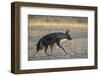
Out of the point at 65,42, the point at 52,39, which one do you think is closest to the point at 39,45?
the point at 52,39

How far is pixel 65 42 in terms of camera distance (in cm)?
206

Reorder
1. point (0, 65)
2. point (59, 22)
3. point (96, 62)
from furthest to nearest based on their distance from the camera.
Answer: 1. point (96, 62)
2. point (59, 22)
3. point (0, 65)

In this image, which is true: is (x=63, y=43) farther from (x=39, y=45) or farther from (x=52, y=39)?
(x=39, y=45)

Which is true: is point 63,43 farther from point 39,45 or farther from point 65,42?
point 39,45

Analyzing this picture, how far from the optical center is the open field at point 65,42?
1.93m

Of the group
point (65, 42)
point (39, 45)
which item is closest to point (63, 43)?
point (65, 42)

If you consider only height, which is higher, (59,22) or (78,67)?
(59,22)

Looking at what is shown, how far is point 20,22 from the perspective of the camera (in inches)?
73.2

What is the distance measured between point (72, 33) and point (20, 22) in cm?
48

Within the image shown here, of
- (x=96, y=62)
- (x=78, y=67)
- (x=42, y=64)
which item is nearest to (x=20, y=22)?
(x=42, y=64)

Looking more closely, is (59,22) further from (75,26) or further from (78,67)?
(78,67)

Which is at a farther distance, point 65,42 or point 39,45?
point 65,42

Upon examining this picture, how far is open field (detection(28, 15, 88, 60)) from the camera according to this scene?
1.93m

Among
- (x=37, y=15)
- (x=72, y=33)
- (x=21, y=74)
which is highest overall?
(x=37, y=15)
